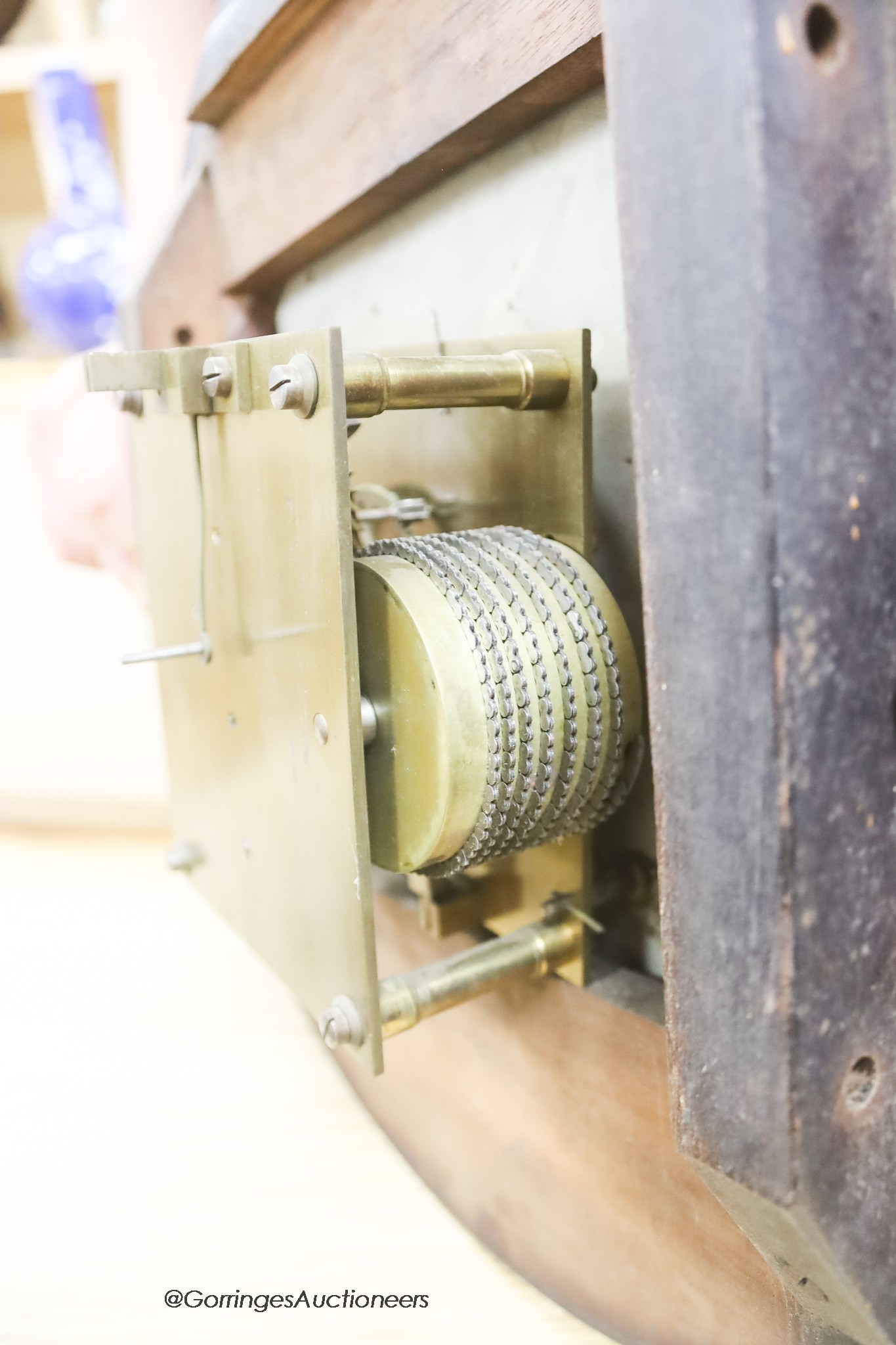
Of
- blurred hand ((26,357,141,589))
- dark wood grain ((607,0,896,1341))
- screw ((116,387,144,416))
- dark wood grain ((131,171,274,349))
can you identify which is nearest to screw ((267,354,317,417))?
dark wood grain ((607,0,896,1341))

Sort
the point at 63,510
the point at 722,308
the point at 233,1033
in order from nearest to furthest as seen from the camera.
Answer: the point at 722,308
the point at 233,1033
the point at 63,510

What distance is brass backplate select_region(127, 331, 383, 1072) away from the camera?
1.79 feet

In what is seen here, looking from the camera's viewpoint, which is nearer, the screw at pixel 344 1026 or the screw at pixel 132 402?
the screw at pixel 344 1026

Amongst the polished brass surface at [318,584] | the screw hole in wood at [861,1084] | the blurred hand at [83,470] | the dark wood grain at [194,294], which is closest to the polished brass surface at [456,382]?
the polished brass surface at [318,584]

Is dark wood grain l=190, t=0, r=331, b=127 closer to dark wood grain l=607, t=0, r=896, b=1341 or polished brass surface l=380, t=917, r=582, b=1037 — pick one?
dark wood grain l=607, t=0, r=896, b=1341

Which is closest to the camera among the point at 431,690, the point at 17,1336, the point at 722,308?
the point at 722,308

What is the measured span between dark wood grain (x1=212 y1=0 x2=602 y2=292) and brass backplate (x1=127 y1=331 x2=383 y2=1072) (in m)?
0.19

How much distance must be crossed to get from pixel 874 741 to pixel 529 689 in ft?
0.61

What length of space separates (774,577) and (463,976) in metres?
0.35

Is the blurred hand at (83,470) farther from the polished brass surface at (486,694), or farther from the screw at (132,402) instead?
the polished brass surface at (486,694)

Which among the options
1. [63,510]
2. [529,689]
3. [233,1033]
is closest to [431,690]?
[529,689]

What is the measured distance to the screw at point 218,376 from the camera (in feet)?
2.03

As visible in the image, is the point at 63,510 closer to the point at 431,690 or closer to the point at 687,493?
the point at 431,690

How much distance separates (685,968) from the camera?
0.46 m
